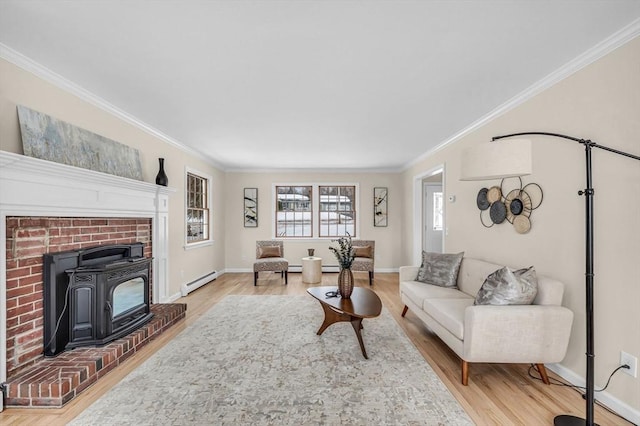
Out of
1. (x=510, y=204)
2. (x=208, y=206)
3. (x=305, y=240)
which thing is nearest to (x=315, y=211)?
(x=305, y=240)

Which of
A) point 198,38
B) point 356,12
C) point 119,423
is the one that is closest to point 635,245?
point 356,12

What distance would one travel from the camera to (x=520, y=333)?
2205 millimetres

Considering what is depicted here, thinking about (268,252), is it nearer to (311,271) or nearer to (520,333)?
(311,271)

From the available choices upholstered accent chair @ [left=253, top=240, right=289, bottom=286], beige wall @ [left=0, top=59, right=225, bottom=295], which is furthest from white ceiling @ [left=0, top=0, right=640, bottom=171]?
upholstered accent chair @ [left=253, top=240, right=289, bottom=286]

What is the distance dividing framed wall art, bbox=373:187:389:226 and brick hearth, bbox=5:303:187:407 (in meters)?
5.25

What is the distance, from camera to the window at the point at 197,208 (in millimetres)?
5291

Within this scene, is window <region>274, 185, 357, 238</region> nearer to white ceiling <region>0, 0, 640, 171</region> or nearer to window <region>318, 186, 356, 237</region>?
window <region>318, 186, 356, 237</region>

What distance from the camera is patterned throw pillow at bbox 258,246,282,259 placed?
6145mm

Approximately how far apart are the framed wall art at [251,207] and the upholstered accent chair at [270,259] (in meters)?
0.90

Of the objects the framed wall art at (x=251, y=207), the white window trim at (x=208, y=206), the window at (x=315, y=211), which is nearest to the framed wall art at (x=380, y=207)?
the window at (x=315, y=211)

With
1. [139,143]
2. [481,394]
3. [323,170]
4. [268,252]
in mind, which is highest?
[323,170]

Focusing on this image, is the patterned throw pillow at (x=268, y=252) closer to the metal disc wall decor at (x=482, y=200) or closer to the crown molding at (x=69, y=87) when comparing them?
the crown molding at (x=69, y=87)

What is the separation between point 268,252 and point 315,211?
1.61 m

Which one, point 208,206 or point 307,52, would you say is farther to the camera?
point 208,206
